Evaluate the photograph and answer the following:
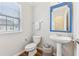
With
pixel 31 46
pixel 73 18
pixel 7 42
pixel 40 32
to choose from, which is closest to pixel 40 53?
pixel 31 46

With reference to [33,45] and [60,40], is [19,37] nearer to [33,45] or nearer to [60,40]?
[33,45]

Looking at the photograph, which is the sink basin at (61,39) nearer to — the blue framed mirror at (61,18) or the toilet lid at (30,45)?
the blue framed mirror at (61,18)

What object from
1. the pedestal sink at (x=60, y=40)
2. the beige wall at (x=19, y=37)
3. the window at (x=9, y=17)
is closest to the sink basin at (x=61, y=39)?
the pedestal sink at (x=60, y=40)

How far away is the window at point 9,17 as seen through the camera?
1.39 meters

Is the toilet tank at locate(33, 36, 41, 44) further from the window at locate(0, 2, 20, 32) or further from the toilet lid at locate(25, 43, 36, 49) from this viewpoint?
the window at locate(0, 2, 20, 32)

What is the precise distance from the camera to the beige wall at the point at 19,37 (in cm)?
140

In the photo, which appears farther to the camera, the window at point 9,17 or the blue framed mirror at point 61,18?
the blue framed mirror at point 61,18

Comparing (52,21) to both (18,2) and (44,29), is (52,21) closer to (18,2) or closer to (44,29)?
(44,29)

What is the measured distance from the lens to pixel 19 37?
1491 mm

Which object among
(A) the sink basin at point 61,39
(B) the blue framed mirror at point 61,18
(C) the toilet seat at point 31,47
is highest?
(B) the blue framed mirror at point 61,18

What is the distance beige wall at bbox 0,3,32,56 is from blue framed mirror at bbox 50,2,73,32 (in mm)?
334

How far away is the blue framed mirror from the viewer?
1.52 meters

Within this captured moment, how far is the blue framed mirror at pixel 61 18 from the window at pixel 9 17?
1.61 ft

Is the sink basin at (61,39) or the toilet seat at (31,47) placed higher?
the sink basin at (61,39)
